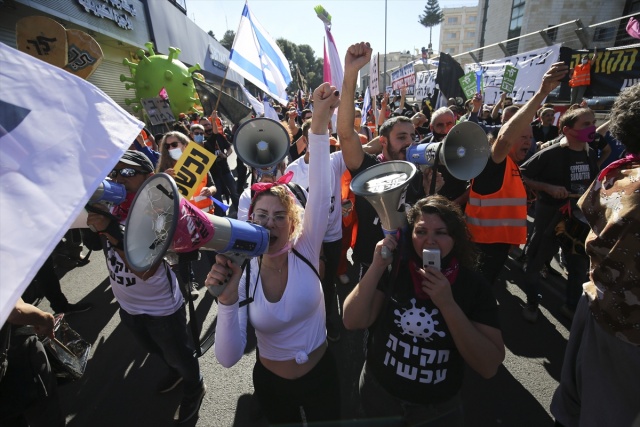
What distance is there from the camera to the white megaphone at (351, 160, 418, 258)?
140 cm

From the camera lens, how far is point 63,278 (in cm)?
443

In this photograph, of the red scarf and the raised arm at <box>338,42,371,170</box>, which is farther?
the raised arm at <box>338,42,371,170</box>

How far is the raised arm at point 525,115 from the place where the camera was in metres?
2.08

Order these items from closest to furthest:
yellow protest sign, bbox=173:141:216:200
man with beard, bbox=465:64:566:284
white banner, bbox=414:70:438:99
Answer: yellow protest sign, bbox=173:141:216:200 → man with beard, bbox=465:64:566:284 → white banner, bbox=414:70:438:99

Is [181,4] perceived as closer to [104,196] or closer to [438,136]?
[438,136]

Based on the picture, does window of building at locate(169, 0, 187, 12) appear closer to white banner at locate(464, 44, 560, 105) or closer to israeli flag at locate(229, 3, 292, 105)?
israeli flag at locate(229, 3, 292, 105)

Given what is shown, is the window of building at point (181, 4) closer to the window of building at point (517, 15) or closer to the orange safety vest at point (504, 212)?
the orange safety vest at point (504, 212)

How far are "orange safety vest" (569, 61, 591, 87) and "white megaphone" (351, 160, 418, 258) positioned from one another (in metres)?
7.73

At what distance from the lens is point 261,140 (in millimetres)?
3168

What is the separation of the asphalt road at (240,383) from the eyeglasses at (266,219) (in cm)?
109

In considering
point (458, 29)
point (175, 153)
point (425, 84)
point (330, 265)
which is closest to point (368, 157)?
point (330, 265)

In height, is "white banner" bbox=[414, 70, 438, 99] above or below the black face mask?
below

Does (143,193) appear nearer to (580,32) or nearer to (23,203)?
(23,203)

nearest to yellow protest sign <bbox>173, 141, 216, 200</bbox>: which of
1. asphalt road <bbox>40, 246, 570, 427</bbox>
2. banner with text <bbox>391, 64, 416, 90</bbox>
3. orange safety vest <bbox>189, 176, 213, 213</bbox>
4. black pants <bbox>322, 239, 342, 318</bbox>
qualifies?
orange safety vest <bbox>189, 176, 213, 213</bbox>
